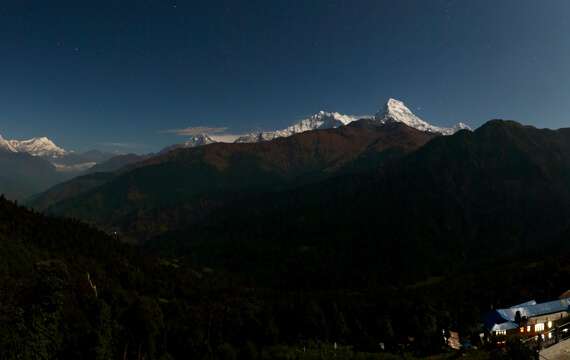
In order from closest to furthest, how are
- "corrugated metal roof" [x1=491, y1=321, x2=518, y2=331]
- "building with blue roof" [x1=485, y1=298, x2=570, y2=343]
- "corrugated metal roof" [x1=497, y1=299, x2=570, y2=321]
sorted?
"building with blue roof" [x1=485, y1=298, x2=570, y2=343] → "corrugated metal roof" [x1=491, y1=321, x2=518, y2=331] → "corrugated metal roof" [x1=497, y1=299, x2=570, y2=321]

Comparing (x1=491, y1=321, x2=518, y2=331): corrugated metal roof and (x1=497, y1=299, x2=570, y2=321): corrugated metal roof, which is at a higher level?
(x1=497, y1=299, x2=570, y2=321): corrugated metal roof

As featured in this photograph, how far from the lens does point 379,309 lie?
113 meters

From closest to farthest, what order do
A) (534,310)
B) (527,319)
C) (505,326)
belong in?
(505,326)
(527,319)
(534,310)

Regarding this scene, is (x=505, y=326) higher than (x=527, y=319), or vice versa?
(x=527, y=319)

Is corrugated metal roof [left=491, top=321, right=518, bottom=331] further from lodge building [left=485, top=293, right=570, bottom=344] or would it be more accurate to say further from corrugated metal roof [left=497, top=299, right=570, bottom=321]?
corrugated metal roof [left=497, top=299, right=570, bottom=321]

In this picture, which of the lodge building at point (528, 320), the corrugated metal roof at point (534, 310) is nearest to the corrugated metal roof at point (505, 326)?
the lodge building at point (528, 320)

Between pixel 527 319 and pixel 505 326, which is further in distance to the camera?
pixel 527 319

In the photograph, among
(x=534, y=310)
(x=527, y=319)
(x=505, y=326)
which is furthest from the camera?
(x=534, y=310)

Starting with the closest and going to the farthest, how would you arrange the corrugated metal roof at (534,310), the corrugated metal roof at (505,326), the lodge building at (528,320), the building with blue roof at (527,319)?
1. the lodge building at (528,320)
2. the building with blue roof at (527,319)
3. the corrugated metal roof at (505,326)
4. the corrugated metal roof at (534,310)

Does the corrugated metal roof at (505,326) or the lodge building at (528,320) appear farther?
the corrugated metal roof at (505,326)

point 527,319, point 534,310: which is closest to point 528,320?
point 527,319

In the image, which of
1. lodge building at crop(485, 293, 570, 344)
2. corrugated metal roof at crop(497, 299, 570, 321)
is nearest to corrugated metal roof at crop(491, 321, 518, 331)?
lodge building at crop(485, 293, 570, 344)

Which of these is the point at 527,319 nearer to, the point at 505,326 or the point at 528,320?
the point at 528,320

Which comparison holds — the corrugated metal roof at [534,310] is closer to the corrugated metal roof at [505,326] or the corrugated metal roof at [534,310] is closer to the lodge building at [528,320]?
the lodge building at [528,320]
